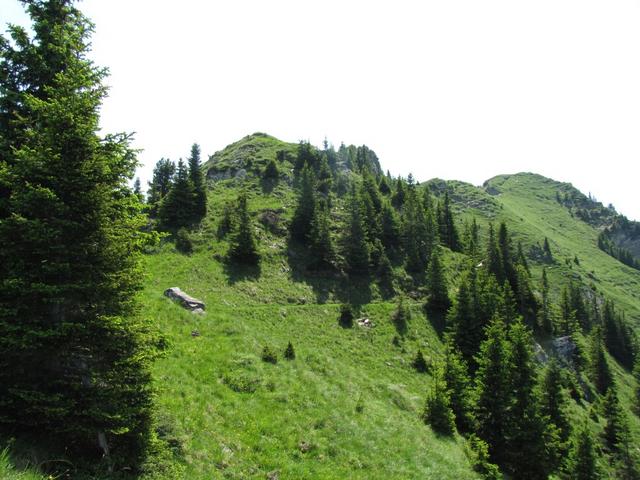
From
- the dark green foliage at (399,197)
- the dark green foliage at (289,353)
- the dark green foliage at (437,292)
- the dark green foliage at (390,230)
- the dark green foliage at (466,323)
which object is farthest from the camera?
the dark green foliage at (399,197)

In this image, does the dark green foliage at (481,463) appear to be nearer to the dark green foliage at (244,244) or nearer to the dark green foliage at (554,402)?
the dark green foliage at (554,402)

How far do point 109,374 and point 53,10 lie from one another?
1507 cm

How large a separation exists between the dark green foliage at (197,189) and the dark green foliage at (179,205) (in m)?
0.82

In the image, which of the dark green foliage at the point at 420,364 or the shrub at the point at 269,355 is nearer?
the shrub at the point at 269,355

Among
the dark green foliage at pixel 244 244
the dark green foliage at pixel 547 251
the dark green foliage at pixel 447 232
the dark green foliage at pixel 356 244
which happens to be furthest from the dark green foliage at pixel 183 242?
the dark green foliage at pixel 547 251

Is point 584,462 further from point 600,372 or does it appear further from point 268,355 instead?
point 600,372

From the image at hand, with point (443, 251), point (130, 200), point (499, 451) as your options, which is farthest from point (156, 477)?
point (443, 251)

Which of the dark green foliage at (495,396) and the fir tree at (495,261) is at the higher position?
the fir tree at (495,261)

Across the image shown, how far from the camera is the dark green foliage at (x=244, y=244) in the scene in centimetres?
5272

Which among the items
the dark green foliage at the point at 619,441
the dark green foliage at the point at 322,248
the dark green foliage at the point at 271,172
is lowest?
the dark green foliage at the point at 619,441

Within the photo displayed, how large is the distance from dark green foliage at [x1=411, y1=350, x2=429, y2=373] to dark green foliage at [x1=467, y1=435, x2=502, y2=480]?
14.5m

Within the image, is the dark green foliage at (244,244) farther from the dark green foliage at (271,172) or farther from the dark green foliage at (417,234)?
the dark green foliage at (271,172)

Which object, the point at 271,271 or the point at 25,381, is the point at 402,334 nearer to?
the point at 271,271

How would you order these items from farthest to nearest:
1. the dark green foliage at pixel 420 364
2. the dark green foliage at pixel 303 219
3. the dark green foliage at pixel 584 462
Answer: the dark green foliage at pixel 303 219, the dark green foliage at pixel 420 364, the dark green foliage at pixel 584 462
